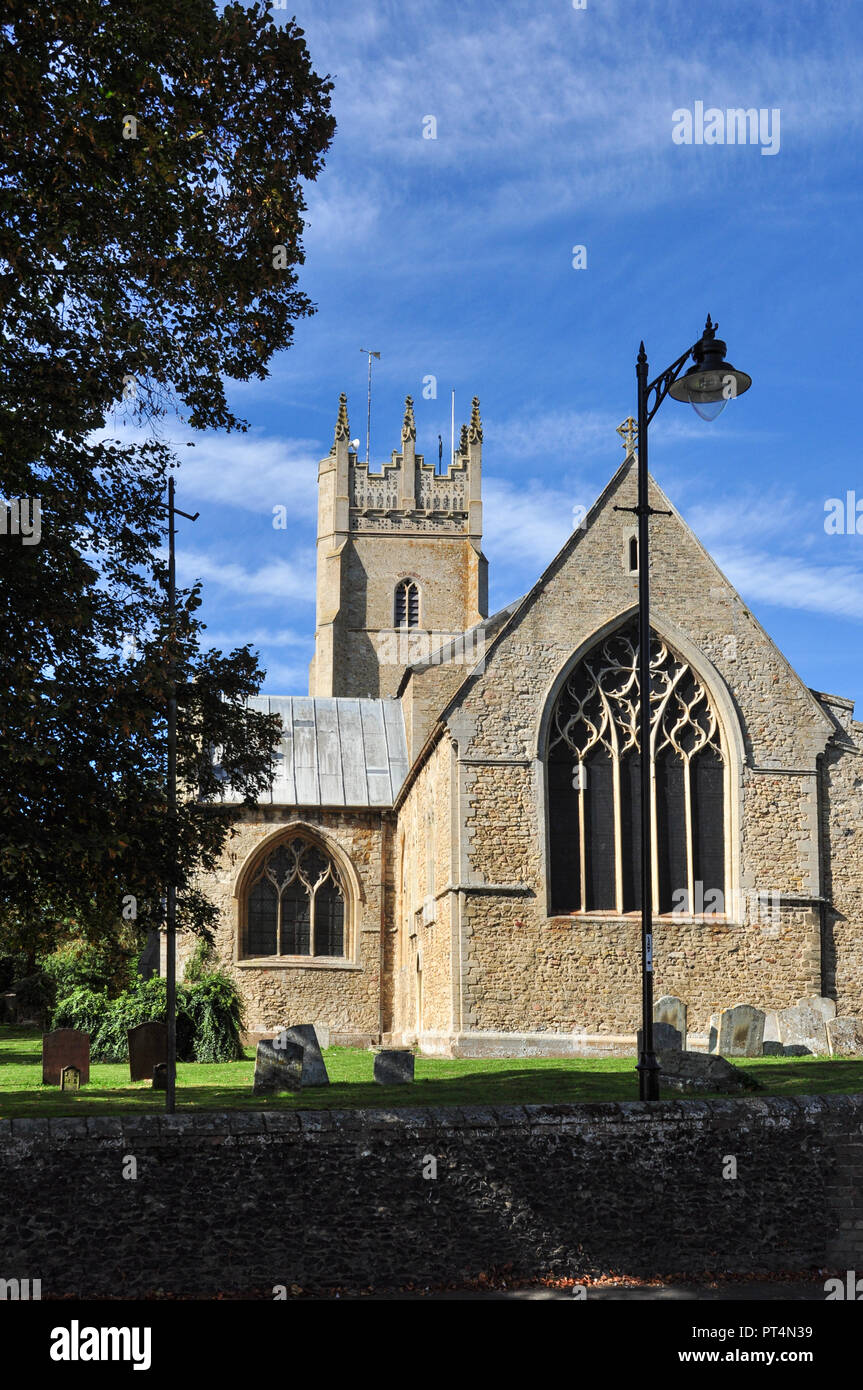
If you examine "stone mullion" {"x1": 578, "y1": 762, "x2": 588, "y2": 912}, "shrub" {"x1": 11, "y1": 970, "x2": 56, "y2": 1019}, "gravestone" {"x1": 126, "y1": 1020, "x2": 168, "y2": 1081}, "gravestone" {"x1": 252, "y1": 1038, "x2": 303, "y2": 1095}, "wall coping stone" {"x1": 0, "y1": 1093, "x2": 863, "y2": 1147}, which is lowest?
"shrub" {"x1": 11, "y1": 970, "x2": 56, "y2": 1019}

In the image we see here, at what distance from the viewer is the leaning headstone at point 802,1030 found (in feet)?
62.0

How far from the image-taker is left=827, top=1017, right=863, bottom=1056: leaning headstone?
56.7ft

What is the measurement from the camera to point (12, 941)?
12.9 m

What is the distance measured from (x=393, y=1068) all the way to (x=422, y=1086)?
494 millimetres

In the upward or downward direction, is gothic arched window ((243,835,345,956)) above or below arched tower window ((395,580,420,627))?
below

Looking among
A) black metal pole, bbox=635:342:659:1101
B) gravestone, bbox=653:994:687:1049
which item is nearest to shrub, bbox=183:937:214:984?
gravestone, bbox=653:994:687:1049

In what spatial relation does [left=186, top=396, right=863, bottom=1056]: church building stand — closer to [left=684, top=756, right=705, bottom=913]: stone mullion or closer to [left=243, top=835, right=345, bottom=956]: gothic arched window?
[left=684, top=756, right=705, bottom=913]: stone mullion

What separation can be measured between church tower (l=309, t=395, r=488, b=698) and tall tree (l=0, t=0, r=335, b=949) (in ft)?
130

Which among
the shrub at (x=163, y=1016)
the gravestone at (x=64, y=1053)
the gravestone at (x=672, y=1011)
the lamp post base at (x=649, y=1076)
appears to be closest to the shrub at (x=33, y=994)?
the shrub at (x=163, y=1016)

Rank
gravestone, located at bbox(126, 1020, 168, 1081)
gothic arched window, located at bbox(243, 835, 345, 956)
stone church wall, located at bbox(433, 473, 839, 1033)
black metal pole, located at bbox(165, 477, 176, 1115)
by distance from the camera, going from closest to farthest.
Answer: black metal pole, located at bbox(165, 477, 176, 1115) < gravestone, located at bbox(126, 1020, 168, 1081) < stone church wall, located at bbox(433, 473, 839, 1033) < gothic arched window, located at bbox(243, 835, 345, 956)

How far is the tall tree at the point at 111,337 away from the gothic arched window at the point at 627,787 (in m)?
11.2

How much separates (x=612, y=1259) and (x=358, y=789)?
20.6m
